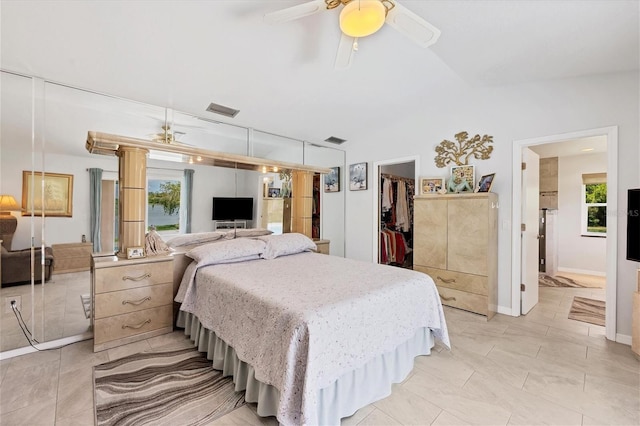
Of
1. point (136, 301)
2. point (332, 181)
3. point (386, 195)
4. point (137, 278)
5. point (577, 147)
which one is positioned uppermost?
point (577, 147)

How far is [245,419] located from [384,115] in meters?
3.96

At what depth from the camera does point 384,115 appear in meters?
4.16

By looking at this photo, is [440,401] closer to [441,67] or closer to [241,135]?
[441,67]

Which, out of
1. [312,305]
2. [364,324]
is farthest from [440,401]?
[312,305]

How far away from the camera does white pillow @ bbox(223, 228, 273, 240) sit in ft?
11.0

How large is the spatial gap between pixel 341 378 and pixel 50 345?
2666 mm

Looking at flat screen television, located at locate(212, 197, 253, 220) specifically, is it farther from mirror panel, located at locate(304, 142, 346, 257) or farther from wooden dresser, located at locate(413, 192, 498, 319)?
wooden dresser, located at locate(413, 192, 498, 319)

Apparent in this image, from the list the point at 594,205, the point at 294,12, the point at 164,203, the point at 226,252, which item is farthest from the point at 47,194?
the point at 594,205

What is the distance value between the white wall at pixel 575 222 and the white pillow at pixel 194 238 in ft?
21.7

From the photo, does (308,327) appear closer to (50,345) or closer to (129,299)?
(129,299)

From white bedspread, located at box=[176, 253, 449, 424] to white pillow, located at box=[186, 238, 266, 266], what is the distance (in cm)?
9

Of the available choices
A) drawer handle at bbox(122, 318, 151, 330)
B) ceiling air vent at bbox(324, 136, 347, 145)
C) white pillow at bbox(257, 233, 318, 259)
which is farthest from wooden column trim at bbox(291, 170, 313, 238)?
drawer handle at bbox(122, 318, 151, 330)

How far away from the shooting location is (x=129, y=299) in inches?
98.7

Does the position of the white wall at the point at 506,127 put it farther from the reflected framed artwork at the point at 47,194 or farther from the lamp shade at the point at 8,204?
the lamp shade at the point at 8,204
